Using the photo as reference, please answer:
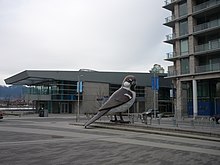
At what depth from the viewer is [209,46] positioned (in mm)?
42688

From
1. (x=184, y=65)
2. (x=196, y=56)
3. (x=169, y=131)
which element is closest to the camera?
(x=169, y=131)

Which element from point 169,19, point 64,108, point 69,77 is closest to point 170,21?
point 169,19

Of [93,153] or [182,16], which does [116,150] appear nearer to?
[93,153]

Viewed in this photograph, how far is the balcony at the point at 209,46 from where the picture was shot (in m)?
41.7

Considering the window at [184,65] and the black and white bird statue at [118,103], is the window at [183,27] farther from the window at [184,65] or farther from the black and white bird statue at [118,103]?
the black and white bird statue at [118,103]

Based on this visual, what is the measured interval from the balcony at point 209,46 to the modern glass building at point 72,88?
77.9 feet

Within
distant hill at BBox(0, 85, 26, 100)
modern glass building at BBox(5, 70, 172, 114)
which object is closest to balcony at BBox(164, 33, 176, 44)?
modern glass building at BBox(5, 70, 172, 114)

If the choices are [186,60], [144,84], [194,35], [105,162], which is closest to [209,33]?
[194,35]

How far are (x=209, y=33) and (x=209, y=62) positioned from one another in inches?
168

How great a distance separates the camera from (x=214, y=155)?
12070mm

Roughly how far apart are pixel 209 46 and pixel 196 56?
2635 millimetres

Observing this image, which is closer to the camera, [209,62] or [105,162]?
[105,162]

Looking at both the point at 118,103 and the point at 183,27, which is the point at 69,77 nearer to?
the point at 183,27

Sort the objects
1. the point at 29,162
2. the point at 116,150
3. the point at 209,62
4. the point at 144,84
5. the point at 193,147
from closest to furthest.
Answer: the point at 29,162 → the point at 116,150 → the point at 193,147 → the point at 209,62 → the point at 144,84
